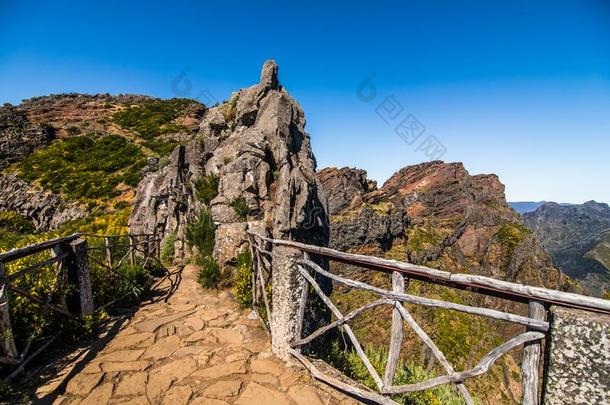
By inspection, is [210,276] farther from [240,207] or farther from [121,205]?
[121,205]

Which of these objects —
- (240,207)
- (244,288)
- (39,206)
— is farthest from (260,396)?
(39,206)

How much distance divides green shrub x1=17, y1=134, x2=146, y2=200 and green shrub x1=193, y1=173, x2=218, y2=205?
1887 centimetres

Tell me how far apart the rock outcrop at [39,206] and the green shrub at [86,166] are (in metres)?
1.08

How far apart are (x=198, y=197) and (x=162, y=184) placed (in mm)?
5060

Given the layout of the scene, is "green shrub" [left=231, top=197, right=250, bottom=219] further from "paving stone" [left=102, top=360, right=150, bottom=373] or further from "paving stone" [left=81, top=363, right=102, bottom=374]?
"paving stone" [left=81, top=363, right=102, bottom=374]

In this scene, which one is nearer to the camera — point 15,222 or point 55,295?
point 55,295

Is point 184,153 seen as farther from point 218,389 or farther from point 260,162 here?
point 218,389

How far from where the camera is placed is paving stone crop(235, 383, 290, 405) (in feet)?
12.5

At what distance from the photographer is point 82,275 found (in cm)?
587

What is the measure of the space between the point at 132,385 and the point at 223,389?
1.27 metres

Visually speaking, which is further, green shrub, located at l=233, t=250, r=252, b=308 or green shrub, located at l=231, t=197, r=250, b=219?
green shrub, located at l=231, t=197, r=250, b=219

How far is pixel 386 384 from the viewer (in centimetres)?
344

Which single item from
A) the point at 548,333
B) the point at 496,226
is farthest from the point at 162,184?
the point at 496,226

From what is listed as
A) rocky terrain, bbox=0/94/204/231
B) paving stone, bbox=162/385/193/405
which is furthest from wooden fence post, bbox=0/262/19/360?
rocky terrain, bbox=0/94/204/231
